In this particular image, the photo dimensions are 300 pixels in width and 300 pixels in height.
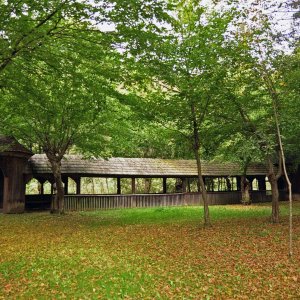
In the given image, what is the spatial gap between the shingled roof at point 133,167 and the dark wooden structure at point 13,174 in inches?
57.1

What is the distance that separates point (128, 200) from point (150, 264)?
671 inches

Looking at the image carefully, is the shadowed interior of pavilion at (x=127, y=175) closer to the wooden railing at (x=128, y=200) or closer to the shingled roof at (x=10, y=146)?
the wooden railing at (x=128, y=200)

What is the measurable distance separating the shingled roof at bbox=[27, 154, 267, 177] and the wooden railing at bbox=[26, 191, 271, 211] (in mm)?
1667

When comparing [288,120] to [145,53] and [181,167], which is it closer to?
[145,53]

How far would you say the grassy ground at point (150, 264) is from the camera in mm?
6270

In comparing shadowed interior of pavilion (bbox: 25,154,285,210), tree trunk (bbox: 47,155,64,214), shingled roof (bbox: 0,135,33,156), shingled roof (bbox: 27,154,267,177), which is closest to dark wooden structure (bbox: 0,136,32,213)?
shingled roof (bbox: 0,135,33,156)

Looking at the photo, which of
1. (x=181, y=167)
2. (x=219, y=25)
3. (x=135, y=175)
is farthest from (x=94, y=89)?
(x=181, y=167)

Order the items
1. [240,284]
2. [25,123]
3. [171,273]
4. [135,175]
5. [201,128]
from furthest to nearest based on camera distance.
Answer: [135,175] < [25,123] < [201,128] < [171,273] < [240,284]

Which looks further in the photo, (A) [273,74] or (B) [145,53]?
(A) [273,74]

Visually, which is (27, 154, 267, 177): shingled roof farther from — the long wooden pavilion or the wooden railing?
the wooden railing

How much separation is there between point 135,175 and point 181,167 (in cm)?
442

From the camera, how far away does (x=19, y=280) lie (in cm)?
693

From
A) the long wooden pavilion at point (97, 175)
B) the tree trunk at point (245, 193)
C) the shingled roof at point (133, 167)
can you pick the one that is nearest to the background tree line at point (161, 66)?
the long wooden pavilion at point (97, 175)

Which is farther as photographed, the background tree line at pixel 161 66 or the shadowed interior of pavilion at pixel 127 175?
the shadowed interior of pavilion at pixel 127 175
